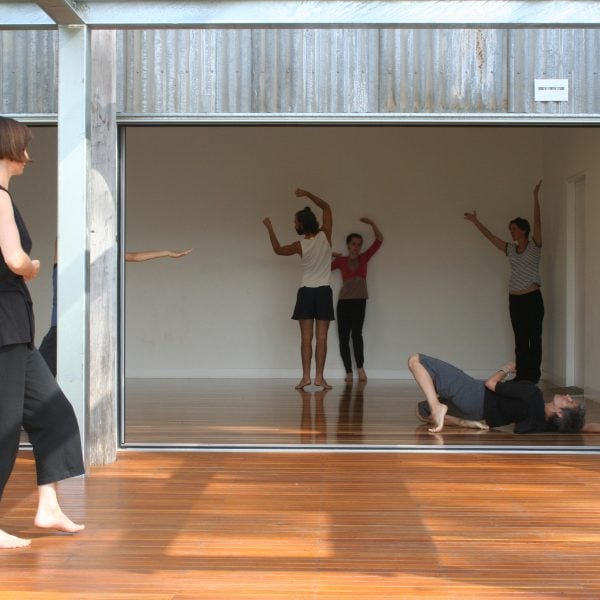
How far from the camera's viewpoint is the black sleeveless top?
3.25 metres

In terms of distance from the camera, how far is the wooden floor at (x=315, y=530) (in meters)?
2.89

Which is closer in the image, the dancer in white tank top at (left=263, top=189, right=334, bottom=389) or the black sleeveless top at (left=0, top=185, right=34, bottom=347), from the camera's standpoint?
the black sleeveless top at (left=0, top=185, right=34, bottom=347)

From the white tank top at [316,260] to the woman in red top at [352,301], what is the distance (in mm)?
1011

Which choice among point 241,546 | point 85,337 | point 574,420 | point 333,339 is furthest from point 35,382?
point 333,339

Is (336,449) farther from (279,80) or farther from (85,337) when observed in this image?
(279,80)

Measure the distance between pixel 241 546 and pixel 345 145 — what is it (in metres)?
7.41

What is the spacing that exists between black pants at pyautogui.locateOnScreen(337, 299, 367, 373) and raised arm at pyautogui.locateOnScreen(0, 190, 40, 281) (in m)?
6.98

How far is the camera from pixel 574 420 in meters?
5.87

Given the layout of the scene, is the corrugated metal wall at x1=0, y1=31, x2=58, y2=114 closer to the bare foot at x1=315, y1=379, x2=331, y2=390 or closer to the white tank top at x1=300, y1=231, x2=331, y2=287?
the white tank top at x1=300, y1=231, x2=331, y2=287

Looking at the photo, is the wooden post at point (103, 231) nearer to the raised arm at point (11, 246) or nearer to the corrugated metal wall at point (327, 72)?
the corrugated metal wall at point (327, 72)

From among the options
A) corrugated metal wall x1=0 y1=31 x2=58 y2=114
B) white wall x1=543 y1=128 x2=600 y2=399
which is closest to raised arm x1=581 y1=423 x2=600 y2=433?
white wall x1=543 y1=128 x2=600 y2=399

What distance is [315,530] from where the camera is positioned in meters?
3.54

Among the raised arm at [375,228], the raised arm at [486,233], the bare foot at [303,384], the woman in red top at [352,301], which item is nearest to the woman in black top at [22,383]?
the bare foot at [303,384]

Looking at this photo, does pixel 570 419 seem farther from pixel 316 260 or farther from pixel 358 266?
pixel 358 266
